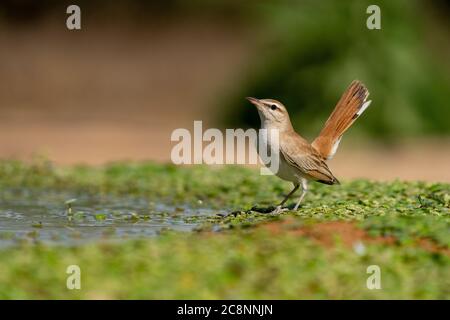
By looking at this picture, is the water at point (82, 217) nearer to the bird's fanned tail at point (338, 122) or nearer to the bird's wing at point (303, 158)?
the bird's wing at point (303, 158)

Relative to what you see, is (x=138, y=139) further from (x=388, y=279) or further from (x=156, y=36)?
(x=388, y=279)

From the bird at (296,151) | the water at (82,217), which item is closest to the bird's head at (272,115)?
the bird at (296,151)

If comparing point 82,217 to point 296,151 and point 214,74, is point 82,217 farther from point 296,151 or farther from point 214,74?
point 214,74

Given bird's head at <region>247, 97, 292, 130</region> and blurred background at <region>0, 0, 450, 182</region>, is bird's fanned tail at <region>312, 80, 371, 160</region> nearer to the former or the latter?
bird's head at <region>247, 97, 292, 130</region>

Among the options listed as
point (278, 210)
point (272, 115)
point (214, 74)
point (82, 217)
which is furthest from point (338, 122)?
point (214, 74)
